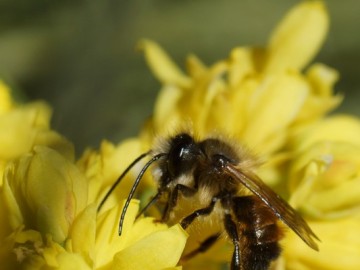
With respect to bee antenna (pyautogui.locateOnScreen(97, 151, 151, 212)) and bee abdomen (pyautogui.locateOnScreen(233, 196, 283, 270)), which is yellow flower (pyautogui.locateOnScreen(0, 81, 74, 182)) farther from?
bee abdomen (pyautogui.locateOnScreen(233, 196, 283, 270))

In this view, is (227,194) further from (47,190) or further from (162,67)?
(162,67)

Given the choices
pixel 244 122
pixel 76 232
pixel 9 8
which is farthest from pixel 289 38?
pixel 9 8

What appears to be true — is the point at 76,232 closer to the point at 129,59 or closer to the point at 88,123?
the point at 88,123

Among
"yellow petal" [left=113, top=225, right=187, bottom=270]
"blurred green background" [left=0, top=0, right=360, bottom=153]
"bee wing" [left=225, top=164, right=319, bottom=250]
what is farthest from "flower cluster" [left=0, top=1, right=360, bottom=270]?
"blurred green background" [left=0, top=0, right=360, bottom=153]

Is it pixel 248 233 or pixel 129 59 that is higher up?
pixel 129 59

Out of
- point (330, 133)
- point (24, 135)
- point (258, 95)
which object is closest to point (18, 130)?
point (24, 135)

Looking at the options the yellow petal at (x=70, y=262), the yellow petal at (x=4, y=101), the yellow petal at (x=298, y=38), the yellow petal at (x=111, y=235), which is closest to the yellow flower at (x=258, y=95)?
the yellow petal at (x=298, y=38)

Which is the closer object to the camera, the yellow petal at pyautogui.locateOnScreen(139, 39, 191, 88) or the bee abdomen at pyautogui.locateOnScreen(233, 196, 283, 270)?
the bee abdomen at pyautogui.locateOnScreen(233, 196, 283, 270)
